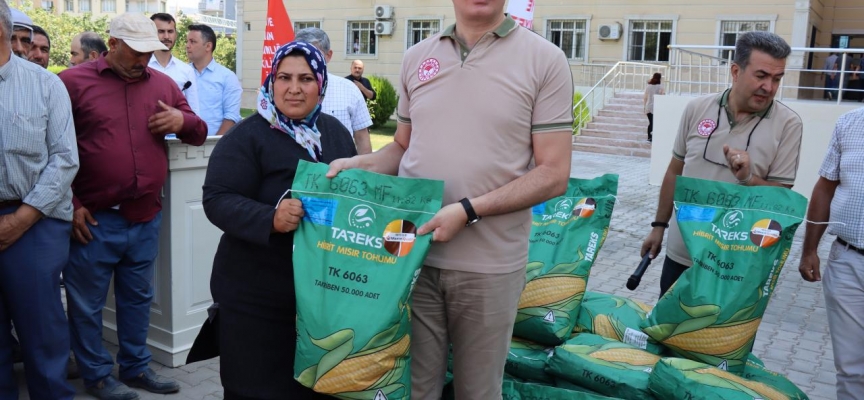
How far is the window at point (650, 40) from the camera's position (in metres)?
24.4

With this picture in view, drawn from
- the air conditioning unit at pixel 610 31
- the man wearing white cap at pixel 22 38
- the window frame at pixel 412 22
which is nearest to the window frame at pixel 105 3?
the window frame at pixel 412 22

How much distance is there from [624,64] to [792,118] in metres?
20.8

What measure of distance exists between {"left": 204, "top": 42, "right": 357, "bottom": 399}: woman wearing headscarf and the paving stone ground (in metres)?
1.52

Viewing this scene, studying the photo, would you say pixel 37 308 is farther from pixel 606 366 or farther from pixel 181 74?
pixel 181 74

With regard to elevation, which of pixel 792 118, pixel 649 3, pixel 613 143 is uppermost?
pixel 649 3

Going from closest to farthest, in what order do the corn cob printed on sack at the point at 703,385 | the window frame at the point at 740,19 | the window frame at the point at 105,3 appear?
the corn cob printed on sack at the point at 703,385
the window frame at the point at 740,19
the window frame at the point at 105,3

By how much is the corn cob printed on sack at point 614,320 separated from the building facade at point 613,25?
17.2m

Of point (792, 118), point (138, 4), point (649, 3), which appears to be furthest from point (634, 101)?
point (138, 4)

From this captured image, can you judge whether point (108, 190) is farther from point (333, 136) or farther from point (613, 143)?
point (613, 143)

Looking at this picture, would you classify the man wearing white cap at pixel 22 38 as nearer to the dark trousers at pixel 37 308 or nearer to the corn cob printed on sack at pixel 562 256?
the dark trousers at pixel 37 308

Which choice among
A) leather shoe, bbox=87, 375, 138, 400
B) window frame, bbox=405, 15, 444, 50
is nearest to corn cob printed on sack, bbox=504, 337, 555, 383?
leather shoe, bbox=87, 375, 138, 400

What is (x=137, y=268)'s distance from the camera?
158 inches

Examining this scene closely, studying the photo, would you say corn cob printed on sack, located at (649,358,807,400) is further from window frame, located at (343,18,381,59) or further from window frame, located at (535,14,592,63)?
window frame, located at (343,18,381,59)

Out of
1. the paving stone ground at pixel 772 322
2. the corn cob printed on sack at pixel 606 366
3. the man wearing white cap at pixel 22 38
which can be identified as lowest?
the paving stone ground at pixel 772 322
